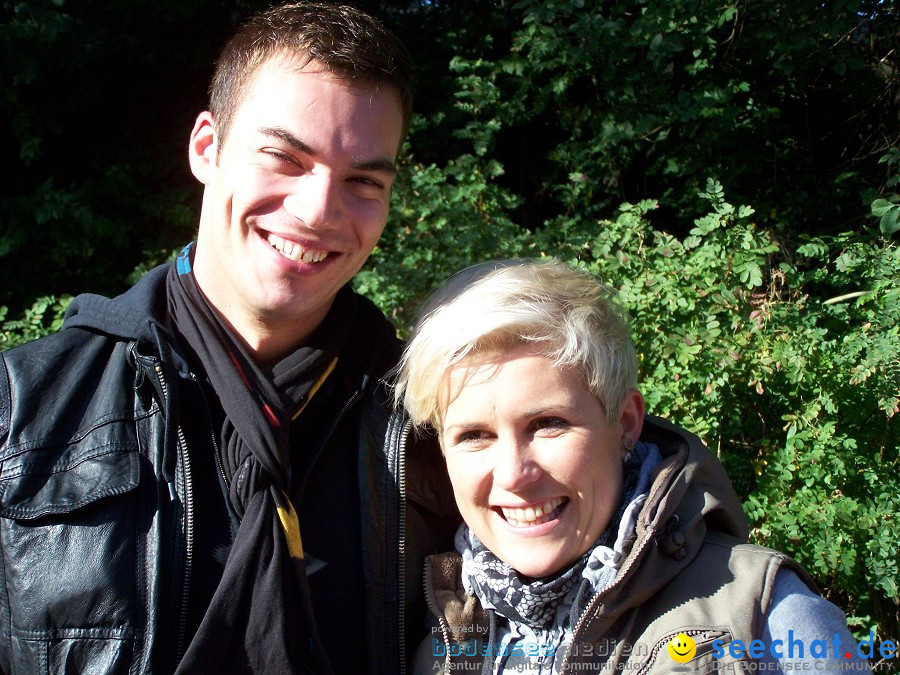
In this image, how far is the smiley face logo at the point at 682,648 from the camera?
1.58 meters

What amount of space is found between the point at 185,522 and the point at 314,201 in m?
0.73

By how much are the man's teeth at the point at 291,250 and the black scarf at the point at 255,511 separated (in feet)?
0.72

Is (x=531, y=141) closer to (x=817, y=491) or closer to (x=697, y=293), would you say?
(x=697, y=293)

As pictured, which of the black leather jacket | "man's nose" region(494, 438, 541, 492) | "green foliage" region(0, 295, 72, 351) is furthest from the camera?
"green foliage" region(0, 295, 72, 351)

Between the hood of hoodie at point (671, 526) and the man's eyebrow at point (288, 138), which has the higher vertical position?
the man's eyebrow at point (288, 138)

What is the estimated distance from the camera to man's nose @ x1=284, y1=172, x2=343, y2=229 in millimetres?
1881

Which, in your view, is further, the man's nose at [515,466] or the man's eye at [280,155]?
the man's eye at [280,155]

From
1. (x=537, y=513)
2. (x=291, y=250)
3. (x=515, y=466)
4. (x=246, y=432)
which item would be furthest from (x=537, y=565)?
(x=291, y=250)

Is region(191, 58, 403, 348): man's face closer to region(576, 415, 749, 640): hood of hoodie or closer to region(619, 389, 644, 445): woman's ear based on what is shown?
region(619, 389, 644, 445): woman's ear

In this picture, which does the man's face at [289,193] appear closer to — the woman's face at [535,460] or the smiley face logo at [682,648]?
the woman's face at [535,460]

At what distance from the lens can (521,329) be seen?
1828mm

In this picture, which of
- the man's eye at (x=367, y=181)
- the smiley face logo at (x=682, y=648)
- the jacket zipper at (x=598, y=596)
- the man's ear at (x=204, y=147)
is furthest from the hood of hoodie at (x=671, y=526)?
the man's ear at (x=204, y=147)

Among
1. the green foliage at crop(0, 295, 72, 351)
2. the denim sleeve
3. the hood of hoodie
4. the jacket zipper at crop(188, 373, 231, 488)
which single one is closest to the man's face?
the jacket zipper at crop(188, 373, 231, 488)

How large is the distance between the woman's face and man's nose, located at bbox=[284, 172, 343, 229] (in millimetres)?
444
